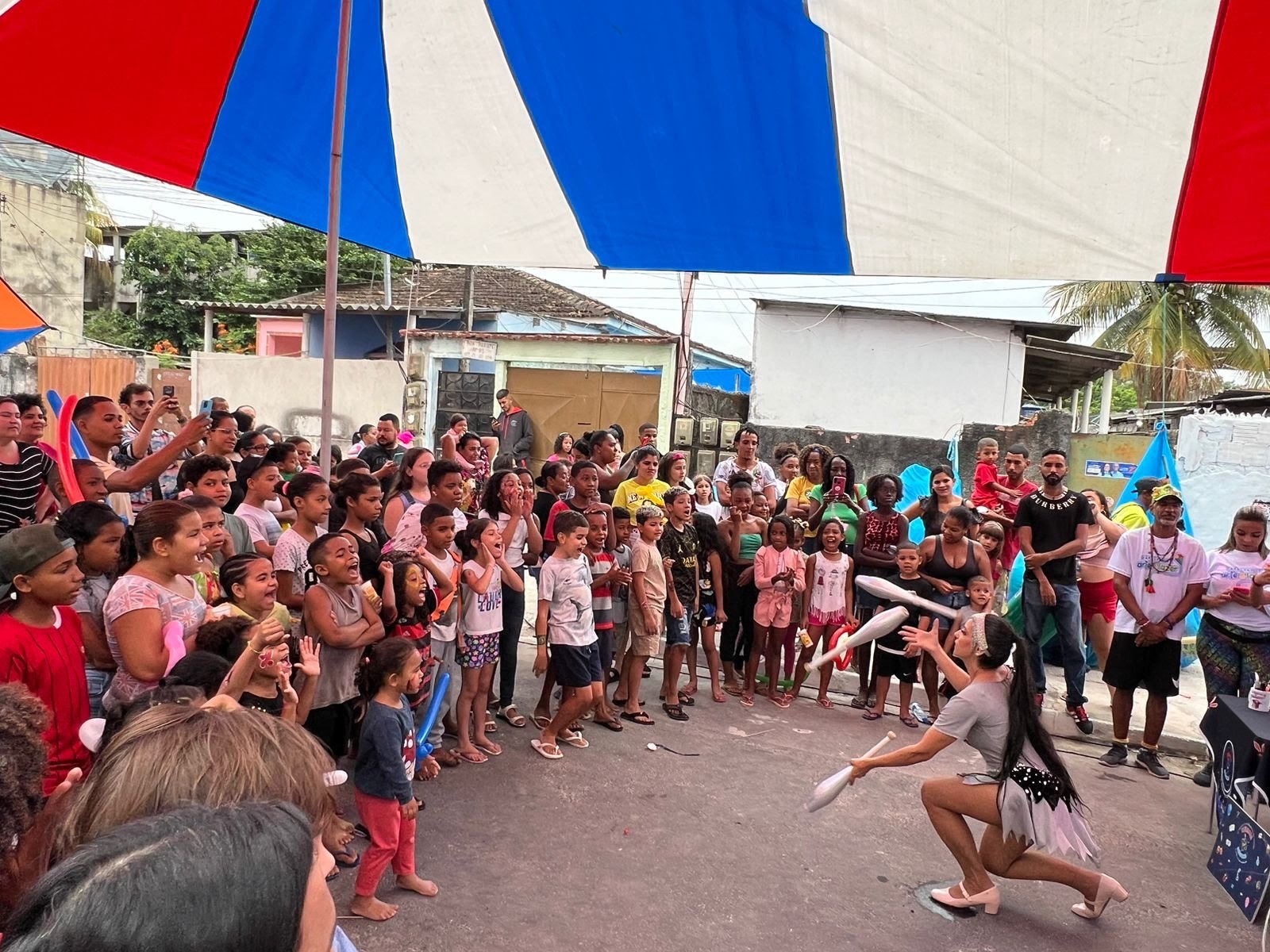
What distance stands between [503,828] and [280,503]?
8.25 ft

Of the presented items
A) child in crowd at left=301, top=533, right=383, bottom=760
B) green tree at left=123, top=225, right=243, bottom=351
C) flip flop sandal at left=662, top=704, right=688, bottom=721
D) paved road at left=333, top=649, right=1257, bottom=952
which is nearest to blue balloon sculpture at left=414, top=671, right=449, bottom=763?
paved road at left=333, top=649, right=1257, bottom=952

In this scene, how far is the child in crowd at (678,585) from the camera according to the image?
6289 millimetres

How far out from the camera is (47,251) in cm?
1794

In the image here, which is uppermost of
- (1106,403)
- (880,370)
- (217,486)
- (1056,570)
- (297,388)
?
(880,370)

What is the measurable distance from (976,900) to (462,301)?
18971 millimetres

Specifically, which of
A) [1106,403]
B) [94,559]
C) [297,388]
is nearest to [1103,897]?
[94,559]

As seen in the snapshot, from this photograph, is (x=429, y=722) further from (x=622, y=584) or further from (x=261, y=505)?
(x=622, y=584)

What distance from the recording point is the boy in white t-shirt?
18.9 ft

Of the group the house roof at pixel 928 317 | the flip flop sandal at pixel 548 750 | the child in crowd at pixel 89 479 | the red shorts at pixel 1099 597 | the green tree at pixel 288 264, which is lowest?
the flip flop sandal at pixel 548 750

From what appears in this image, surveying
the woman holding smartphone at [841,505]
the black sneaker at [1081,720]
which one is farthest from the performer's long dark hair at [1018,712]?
the woman holding smartphone at [841,505]

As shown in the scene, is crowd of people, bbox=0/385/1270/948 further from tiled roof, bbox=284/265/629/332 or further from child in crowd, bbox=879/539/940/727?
tiled roof, bbox=284/265/629/332

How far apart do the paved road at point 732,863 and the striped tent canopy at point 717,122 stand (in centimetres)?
288

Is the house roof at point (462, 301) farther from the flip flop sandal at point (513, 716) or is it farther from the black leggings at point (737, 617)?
the flip flop sandal at point (513, 716)

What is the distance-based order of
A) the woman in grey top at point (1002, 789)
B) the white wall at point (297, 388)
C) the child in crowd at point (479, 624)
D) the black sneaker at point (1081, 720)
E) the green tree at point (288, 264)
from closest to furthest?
1. the woman in grey top at point (1002, 789)
2. the child in crowd at point (479, 624)
3. the black sneaker at point (1081, 720)
4. the white wall at point (297, 388)
5. the green tree at point (288, 264)
